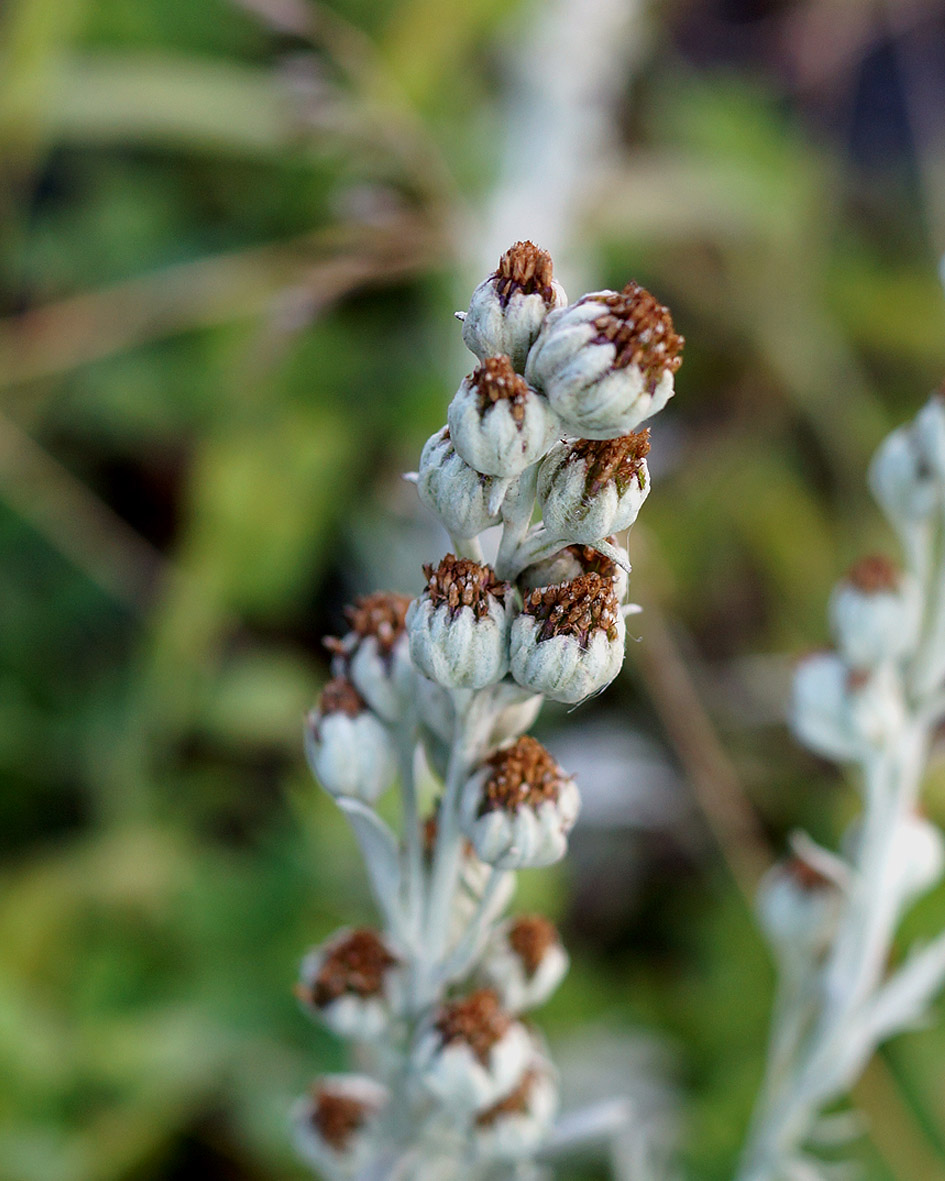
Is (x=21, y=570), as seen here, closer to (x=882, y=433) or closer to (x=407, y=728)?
(x=407, y=728)

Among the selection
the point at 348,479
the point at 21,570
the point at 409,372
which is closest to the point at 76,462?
the point at 21,570

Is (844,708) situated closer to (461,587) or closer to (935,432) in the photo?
(935,432)

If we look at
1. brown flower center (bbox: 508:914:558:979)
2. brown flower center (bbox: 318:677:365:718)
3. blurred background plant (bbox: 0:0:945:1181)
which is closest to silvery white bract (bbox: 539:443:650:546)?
brown flower center (bbox: 318:677:365:718)

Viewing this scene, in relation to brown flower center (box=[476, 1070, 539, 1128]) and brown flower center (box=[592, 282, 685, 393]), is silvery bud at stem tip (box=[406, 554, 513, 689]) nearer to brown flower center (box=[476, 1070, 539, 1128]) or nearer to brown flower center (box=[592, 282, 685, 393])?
brown flower center (box=[592, 282, 685, 393])

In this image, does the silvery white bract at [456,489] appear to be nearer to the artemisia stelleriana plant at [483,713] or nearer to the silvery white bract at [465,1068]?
the artemisia stelleriana plant at [483,713]

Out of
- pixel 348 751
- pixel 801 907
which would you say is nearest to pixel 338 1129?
pixel 348 751

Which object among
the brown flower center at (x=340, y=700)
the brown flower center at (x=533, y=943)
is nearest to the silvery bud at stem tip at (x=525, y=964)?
the brown flower center at (x=533, y=943)
